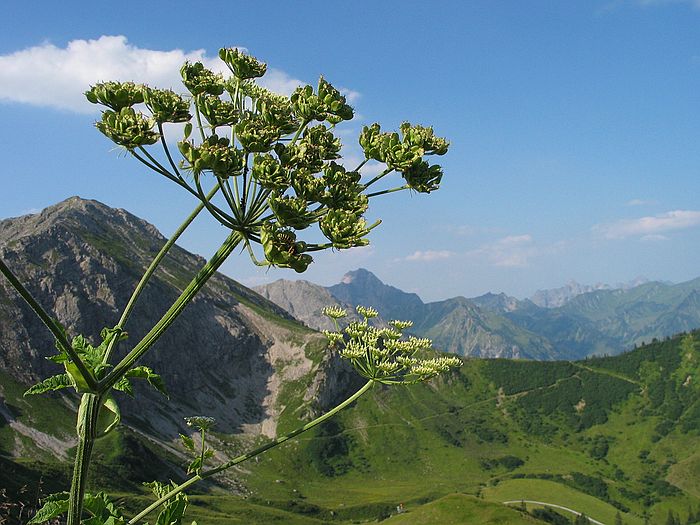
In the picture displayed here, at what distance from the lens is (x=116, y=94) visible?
6355 mm

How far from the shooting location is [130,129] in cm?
591

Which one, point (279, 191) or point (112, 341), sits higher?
point (279, 191)

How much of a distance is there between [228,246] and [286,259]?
745 mm

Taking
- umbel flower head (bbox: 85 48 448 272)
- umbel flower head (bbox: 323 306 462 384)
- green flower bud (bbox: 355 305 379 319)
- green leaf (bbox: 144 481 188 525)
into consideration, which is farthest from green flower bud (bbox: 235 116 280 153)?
green flower bud (bbox: 355 305 379 319)

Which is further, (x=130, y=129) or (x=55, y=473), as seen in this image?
(x=55, y=473)

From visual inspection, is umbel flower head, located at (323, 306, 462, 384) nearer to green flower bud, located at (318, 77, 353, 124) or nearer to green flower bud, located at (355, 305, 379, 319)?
green flower bud, located at (355, 305, 379, 319)

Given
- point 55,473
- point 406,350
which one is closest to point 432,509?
point 55,473

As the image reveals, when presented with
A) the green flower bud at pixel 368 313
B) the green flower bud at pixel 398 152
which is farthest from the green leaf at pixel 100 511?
the green flower bud at pixel 368 313

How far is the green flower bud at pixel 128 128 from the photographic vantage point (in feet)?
19.2

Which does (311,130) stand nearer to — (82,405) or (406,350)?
(82,405)

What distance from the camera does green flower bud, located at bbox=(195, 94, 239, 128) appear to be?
253 inches

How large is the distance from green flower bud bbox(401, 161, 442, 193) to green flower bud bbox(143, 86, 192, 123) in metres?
2.88

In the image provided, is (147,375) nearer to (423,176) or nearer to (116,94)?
(116,94)

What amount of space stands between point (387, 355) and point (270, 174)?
536cm
